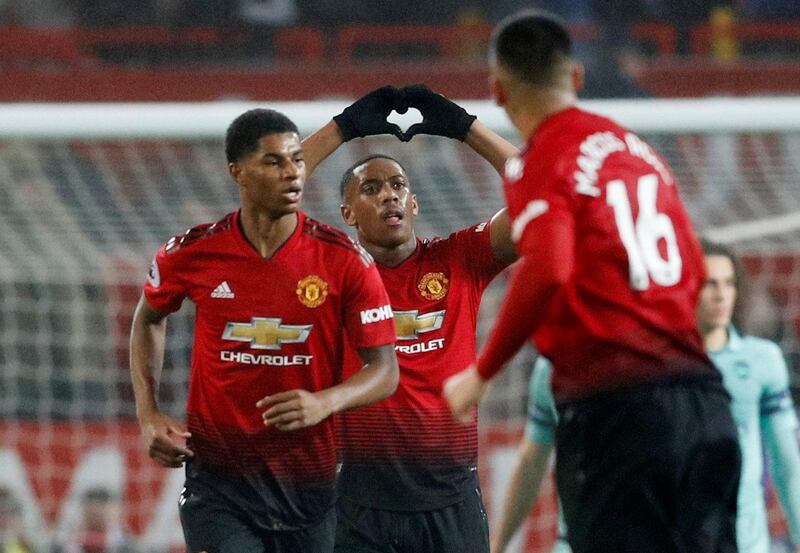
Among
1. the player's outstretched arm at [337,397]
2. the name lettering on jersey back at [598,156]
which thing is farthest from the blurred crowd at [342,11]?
the name lettering on jersey back at [598,156]

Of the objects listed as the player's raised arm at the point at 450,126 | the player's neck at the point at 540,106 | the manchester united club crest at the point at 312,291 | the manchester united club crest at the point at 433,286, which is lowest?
the manchester united club crest at the point at 312,291

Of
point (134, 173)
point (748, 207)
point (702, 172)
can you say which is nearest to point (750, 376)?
point (748, 207)

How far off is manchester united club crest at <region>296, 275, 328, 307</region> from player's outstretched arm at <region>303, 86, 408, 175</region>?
0.60 metres

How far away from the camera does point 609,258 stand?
307 cm

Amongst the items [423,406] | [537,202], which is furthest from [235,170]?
[537,202]

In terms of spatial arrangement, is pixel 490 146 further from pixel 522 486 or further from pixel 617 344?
pixel 617 344

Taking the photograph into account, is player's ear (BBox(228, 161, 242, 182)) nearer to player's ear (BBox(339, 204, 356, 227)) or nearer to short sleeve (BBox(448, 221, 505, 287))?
player's ear (BBox(339, 204, 356, 227))

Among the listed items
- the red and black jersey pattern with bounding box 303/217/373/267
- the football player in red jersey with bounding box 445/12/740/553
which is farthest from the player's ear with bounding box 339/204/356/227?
the football player in red jersey with bounding box 445/12/740/553

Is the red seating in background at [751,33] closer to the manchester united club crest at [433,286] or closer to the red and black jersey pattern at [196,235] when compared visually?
the manchester united club crest at [433,286]

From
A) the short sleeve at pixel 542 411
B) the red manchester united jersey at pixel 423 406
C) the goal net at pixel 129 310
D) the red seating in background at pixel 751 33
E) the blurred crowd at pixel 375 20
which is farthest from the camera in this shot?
the red seating in background at pixel 751 33

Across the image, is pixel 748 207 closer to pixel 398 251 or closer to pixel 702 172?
pixel 702 172

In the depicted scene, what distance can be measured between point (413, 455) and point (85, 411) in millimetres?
3725

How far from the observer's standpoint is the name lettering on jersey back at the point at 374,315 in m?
3.93

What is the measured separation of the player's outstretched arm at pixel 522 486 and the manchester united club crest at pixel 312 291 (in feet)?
3.09
